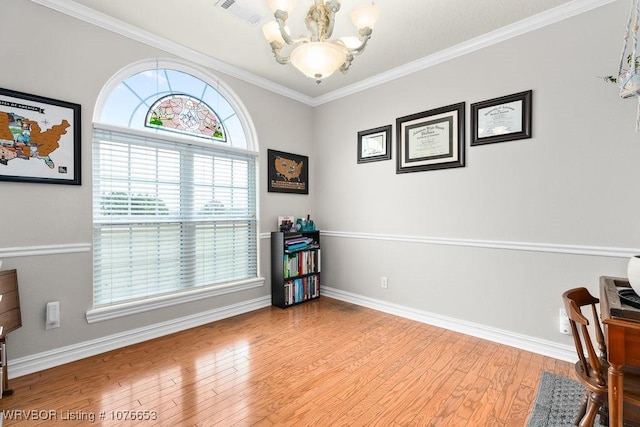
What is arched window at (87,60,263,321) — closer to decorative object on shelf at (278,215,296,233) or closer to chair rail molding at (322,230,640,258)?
decorative object on shelf at (278,215,296,233)

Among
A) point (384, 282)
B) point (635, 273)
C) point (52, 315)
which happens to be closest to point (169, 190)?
point (52, 315)

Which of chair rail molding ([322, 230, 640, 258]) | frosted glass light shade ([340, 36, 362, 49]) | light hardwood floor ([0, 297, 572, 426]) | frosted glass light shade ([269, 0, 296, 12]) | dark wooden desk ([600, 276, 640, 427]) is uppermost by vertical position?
frosted glass light shade ([269, 0, 296, 12])

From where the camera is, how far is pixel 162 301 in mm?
2713

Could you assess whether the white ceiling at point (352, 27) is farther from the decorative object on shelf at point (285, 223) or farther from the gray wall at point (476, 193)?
the decorative object on shelf at point (285, 223)

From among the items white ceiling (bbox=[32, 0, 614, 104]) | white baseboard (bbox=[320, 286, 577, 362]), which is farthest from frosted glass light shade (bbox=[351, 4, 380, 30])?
white baseboard (bbox=[320, 286, 577, 362])

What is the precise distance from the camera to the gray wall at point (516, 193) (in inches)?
83.0

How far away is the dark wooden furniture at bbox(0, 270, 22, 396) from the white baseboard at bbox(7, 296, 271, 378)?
0.51ft

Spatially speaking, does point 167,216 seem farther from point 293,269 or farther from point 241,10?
point 241,10

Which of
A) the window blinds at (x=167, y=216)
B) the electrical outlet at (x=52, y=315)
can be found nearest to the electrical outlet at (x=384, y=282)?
the window blinds at (x=167, y=216)

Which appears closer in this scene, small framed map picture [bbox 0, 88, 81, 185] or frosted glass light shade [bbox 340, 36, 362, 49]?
frosted glass light shade [bbox 340, 36, 362, 49]

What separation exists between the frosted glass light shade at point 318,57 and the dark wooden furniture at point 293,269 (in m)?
2.16

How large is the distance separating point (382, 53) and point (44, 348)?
3.76 metres

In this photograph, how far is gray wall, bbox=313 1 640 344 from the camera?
2.11 meters

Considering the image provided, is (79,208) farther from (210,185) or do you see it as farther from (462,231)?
(462,231)
